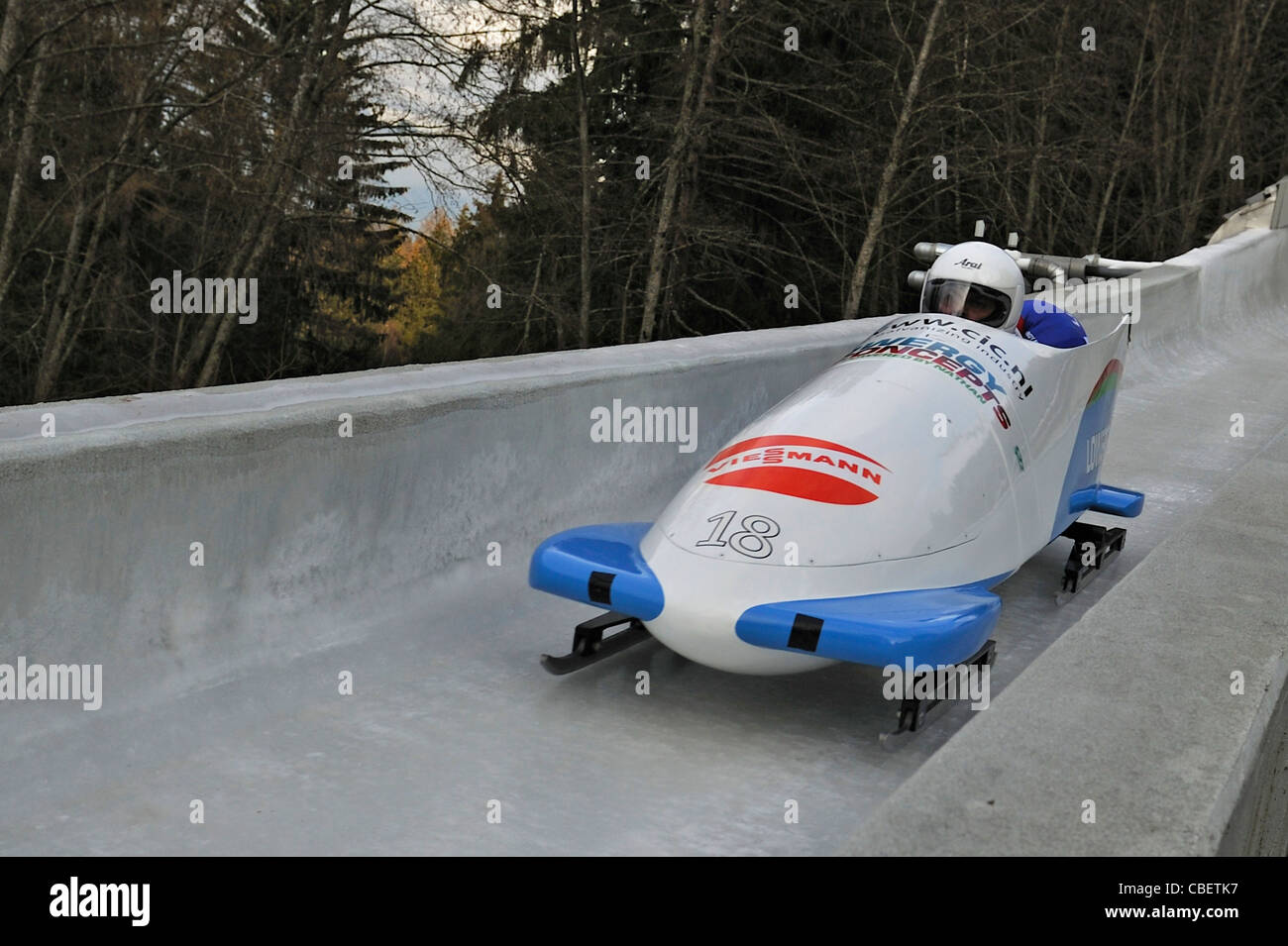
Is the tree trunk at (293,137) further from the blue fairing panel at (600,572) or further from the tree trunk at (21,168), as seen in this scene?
the blue fairing panel at (600,572)

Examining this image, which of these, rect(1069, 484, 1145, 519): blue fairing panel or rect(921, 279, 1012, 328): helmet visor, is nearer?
rect(921, 279, 1012, 328): helmet visor

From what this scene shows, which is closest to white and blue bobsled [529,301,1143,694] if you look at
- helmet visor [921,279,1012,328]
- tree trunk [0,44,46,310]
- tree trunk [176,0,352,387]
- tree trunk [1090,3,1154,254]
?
helmet visor [921,279,1012,328]

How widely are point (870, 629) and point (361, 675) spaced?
1.12 m

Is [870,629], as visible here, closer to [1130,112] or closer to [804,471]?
[804,471]

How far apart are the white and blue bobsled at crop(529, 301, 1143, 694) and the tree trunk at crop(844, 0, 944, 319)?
8.92 metres

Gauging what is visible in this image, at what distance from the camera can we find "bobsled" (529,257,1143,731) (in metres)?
2.53

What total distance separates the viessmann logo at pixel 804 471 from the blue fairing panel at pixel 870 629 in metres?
0.25

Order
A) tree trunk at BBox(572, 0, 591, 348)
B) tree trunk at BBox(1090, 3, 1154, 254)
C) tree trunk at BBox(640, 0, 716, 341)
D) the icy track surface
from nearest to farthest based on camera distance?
the icy track surface < tree trunk at BBox(640, 0, 716, 341) < tree trunk at BBox(572, 0, 591, 348) < tree trunk at BBox(1090, 3, 1154, 254)

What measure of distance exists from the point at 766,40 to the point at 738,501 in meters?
10.8

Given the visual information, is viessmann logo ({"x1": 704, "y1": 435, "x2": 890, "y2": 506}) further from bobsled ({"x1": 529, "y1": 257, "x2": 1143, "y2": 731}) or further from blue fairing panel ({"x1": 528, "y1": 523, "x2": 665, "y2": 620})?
blue fairing panel ({"x1": 528, "y1": 523, "x2": 665, "y2": 620})

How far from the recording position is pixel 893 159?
12.2 meters

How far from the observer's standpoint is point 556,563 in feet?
9.01

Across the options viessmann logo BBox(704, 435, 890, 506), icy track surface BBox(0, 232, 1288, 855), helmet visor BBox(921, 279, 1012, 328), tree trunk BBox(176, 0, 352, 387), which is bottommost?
icy track surface BBox(0, 232, 1288, 855)

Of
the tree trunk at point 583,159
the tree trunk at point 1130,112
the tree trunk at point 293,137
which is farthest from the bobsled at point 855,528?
the tree trunk at point 1130,112
